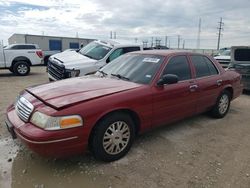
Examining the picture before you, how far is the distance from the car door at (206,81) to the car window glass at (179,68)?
0.81ft

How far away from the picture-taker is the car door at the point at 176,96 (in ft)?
12.8

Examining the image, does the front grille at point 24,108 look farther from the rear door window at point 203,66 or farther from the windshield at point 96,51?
Answer: the windshield at point 96,51

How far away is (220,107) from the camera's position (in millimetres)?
5480

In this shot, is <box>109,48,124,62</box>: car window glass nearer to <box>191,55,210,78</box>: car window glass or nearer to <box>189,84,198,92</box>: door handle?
<box>191,55,210,78</box>: car window glass

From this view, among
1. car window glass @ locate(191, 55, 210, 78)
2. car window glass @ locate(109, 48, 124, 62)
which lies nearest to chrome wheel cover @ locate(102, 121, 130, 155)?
car window glass @ locate(191, 55, 210, 78)

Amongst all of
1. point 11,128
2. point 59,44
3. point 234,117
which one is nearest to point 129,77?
point 11,128

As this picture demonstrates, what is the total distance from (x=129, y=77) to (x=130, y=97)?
664mm

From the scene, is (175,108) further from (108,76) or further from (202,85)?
(108,76)

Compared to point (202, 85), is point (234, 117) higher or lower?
lower

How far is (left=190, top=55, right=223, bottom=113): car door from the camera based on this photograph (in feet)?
15.6

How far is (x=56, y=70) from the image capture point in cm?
735

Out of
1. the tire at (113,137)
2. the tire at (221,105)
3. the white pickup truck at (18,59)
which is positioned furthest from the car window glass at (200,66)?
the white pickup truck at (18,59)

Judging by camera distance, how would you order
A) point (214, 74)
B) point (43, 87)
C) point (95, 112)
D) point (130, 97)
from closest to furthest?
point (95, 112), point (130, 97), point (43, 87), point (214, 74)

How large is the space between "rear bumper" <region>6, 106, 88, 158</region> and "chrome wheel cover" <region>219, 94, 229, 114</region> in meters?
3.61
